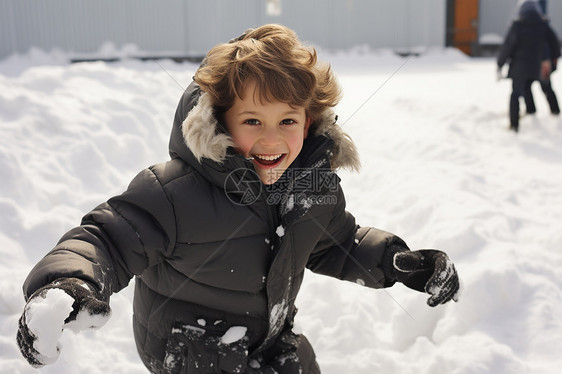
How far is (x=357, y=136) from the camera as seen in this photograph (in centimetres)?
656

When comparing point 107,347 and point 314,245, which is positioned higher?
point 314,245

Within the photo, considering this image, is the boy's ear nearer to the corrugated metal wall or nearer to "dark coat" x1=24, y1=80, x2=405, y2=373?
"dark coat" x1=24, y1=80, x2=405, y2=373

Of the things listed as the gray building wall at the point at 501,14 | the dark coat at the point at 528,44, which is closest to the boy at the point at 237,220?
the dark coat at the point at 528,44

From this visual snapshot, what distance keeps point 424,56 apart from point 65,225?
13.4 meters

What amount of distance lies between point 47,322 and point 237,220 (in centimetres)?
79

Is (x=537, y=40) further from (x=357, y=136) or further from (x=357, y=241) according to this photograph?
(x=357, y=241)

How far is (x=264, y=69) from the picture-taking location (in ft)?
6.25

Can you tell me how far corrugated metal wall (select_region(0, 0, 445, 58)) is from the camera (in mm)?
10977

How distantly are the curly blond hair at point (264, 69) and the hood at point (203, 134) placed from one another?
65 millimetres

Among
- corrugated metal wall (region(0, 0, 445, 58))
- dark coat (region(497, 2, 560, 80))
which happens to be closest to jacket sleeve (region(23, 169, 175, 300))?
dark coat (region(497, 2, 560, 80))

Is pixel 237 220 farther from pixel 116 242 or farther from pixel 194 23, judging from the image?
pixel 194 23

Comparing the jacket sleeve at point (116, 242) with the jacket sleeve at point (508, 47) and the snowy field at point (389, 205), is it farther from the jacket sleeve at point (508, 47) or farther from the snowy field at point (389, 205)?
the jacket sleeve at point (508, 47)

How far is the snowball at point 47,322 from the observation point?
1339mm

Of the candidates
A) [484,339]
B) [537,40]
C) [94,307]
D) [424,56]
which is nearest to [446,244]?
[484,339]
